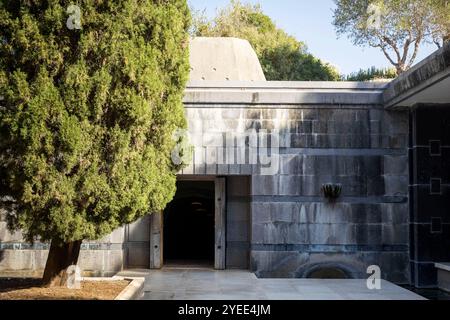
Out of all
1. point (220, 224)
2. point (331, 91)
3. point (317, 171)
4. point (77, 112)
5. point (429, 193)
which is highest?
point (331, 91)

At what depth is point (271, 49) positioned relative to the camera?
33906mm

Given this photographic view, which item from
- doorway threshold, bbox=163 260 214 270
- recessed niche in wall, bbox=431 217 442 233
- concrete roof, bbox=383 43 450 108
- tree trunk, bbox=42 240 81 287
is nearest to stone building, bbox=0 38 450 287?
concrete roof, bbox=383 43 450 108

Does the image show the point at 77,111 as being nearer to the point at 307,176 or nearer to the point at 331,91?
the point at 307,176

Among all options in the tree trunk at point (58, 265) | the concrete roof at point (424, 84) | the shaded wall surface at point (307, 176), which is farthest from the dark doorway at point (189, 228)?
the tree trunk at point (58, 265)

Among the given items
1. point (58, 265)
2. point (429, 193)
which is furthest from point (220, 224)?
point (58, 265)

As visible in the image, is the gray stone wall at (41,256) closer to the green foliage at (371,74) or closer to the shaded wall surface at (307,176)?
the shaded wall surface at (307,176)

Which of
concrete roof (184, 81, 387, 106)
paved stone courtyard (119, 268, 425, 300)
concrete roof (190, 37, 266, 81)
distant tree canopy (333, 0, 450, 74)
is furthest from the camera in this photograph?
distant tree canopy (333, 0, 450, 74)

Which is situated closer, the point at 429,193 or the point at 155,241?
the point at 429,193

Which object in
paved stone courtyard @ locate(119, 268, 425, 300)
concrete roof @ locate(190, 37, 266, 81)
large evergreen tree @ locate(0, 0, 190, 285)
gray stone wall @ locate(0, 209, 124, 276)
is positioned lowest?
paved stone courtyard @ locate(119, 268, 425, 300)

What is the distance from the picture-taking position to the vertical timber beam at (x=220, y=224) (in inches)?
520

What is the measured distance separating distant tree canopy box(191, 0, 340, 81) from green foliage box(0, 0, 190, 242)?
954 inches

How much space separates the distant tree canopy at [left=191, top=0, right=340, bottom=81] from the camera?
1296 inches

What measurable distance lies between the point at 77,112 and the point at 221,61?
374 inches

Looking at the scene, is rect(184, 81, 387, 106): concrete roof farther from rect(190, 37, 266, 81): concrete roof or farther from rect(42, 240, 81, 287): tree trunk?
rect(42, 240, 81, 287): tree trunk
